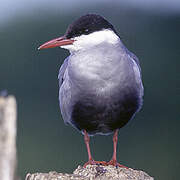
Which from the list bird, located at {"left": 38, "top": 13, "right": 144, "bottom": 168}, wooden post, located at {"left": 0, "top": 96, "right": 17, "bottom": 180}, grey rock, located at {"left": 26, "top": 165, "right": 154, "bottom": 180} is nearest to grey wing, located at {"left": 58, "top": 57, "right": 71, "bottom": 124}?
bird, located at {"left": 38, "top": 13, "right": 144, "bottom": 168}

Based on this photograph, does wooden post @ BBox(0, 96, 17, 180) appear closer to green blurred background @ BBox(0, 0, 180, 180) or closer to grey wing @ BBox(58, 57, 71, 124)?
grey wing @ BBox(58, 57, 71, 124)

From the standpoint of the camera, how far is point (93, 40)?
6773 millimetres

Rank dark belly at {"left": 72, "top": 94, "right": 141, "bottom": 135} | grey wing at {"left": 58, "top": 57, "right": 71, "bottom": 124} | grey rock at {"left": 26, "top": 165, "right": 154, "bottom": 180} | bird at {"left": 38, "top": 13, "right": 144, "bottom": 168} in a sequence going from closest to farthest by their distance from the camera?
grey rock at {"left": 26, "top": 165, "right": 154, "bottom": 180} < bird at {"left": 38, "top": 13, "right": 144, "bottom": 168} < dark belly at {"left": 72, "top": 94, "right": 141, "bottom": 135} < grey wing at {"left": 58, "top": 57, "right": 71, "bottom": 124}

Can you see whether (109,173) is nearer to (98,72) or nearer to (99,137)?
(98,72)

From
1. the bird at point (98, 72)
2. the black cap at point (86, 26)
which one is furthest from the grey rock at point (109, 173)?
the black cap at point (86, 26)

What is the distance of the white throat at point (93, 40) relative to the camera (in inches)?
266

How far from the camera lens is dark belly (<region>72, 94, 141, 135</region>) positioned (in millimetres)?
6930

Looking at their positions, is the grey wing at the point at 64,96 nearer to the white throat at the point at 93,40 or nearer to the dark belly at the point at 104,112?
the dark belly at the point at 104,112

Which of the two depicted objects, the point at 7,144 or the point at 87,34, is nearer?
the point at 7,144

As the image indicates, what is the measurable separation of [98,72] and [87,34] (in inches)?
16.8

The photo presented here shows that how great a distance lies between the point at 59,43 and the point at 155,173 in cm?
936

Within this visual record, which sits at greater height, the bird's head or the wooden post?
the bird's head

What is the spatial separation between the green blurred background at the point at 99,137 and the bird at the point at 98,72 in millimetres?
7011

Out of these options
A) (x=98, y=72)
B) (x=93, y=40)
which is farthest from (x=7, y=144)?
(x=93, y=40)
